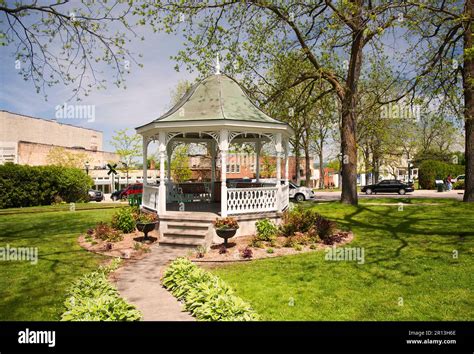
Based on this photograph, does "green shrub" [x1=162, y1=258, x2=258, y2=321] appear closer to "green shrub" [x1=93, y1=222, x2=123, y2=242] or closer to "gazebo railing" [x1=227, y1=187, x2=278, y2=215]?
"gazebo railing" [x1=227, y1=187, x2=278, y2=215]

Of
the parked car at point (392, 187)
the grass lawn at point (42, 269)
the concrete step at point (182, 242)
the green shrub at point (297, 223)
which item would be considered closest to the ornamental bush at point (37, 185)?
the grass lawn at point (42, 269)

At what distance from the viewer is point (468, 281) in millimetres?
7656

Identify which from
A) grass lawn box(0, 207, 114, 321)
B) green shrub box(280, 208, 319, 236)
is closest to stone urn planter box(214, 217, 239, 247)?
green shrub box(280, 208, 319, 236)

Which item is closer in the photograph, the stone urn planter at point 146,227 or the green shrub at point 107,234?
the stone urn planter at point 146,227

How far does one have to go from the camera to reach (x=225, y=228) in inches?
435

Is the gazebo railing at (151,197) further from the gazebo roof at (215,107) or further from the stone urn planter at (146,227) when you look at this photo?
the gazebo roof at (215,107)

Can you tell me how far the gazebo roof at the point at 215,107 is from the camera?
1304 cm

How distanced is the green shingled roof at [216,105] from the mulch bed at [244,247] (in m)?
4.70

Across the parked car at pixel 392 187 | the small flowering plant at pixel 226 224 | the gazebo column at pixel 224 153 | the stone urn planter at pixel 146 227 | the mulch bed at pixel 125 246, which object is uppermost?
the gazebo column at pixel 224 153

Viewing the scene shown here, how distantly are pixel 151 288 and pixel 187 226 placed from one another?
191 inches

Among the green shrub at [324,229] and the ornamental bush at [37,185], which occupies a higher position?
the ornamental bush at [37,185]

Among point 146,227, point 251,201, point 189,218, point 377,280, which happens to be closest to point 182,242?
point 189,218
